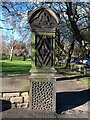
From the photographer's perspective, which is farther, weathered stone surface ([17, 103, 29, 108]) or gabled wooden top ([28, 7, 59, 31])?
weathered stone surface ([17, 103, 29, 108])

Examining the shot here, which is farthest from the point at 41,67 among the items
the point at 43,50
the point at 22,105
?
the point at 22,105

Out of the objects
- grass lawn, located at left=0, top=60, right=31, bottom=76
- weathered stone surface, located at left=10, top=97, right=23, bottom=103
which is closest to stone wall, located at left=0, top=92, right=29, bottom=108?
weathered stone surface, located at left=10, top=97, right=23, bottom=103

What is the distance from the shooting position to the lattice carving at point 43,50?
922 centimetres

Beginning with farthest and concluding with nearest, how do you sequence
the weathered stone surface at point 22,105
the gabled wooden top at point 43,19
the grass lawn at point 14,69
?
the grass lawn at point 14,69 < the weathered stone surface at point 22,105 < the gabled wooden top at point 43,19

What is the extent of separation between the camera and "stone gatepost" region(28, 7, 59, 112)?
906 centimetres

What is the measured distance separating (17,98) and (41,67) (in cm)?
128

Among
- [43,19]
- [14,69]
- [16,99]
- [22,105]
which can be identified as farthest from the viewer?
[14,69]

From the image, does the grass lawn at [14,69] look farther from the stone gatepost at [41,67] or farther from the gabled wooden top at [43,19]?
the gabled wooden top at [43,19]

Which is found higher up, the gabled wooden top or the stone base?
the gabled wooden top

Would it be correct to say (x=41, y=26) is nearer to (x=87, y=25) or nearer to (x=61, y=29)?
(x=87, y=25)

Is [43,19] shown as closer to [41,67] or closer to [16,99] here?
[41,67]

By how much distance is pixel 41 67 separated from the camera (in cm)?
923

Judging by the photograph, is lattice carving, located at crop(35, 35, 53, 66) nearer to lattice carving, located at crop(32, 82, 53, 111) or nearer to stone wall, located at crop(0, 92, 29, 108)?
lattice carving, located at crop(32, 82, 53, 111)

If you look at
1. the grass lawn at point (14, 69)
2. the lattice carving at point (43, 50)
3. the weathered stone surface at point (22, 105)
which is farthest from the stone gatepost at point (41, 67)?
the grass lawn at point (14, 69)
